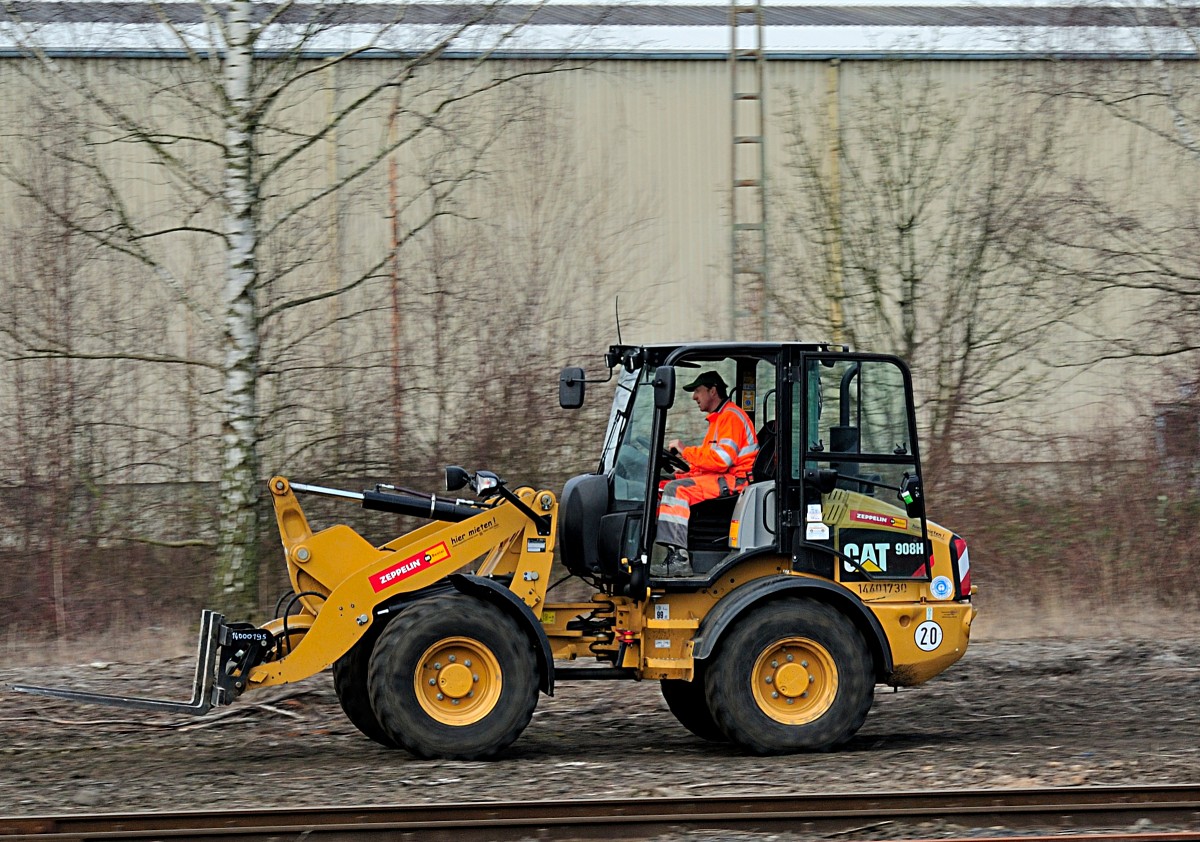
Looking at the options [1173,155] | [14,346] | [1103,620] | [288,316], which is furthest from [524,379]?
[1173,155]

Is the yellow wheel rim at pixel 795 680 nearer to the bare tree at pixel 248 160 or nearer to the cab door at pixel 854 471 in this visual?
the cab door at pixel 854 471

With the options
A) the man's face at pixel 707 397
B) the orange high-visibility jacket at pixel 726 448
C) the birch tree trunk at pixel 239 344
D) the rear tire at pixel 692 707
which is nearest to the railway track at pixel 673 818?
the rear tire at pixel 692 707

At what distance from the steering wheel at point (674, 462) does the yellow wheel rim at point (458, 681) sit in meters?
1.50

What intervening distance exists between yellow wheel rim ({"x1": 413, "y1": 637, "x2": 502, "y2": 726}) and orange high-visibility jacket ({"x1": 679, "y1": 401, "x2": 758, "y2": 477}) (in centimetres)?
163

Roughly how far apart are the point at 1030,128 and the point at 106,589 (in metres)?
11.3

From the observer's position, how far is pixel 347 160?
52.3ft

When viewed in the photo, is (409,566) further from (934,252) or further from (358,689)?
(934,252)

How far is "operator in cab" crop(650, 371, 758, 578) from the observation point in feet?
26.7

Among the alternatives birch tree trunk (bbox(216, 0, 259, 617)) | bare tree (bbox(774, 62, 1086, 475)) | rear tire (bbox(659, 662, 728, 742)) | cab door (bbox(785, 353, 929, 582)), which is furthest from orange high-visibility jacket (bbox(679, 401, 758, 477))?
bare tree (bbox(774, 62, 1086, 475))

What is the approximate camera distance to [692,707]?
29.4 feet

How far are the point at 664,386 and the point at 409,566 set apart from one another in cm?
177

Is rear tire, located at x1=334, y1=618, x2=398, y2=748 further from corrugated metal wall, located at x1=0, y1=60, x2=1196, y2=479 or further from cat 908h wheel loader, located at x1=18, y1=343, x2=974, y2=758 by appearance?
corrugated metal wall, located at x1=0, y1=60, x2=1196, y2=479

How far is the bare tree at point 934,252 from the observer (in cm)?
1563

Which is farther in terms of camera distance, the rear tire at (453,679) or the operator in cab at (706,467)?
the operator in cab at (706,467)
